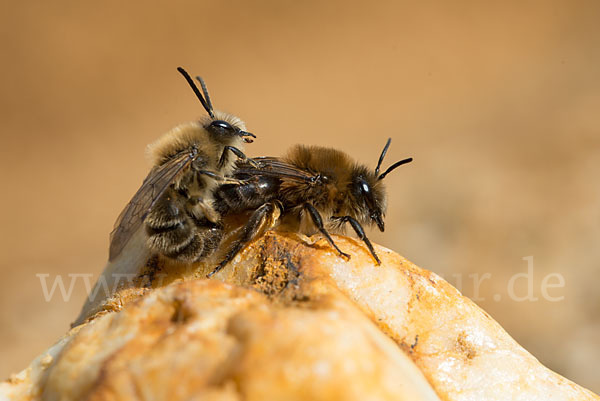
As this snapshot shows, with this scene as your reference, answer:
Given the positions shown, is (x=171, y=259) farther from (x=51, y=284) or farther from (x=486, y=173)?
(x=51, y=284)

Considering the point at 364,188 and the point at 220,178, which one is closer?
the point at 220,178

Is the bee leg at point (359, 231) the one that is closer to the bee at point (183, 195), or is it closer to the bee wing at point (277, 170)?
the bee wing at point (277, 170)

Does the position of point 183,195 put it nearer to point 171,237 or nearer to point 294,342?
point 171,237

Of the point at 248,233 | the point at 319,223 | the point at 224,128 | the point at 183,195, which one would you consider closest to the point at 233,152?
the point at 224,128

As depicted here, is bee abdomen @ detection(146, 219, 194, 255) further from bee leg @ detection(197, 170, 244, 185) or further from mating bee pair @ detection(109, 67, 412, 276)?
bee leg @ detection(197, 170, 244, 185)

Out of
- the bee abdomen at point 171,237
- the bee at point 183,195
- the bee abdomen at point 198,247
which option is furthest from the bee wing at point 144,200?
the bee abdomen at point 198,247

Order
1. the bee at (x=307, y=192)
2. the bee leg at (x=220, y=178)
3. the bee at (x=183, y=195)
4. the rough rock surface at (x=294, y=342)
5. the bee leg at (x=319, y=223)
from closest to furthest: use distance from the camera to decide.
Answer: the rough rock surface at (x=294, y=342) → the bee leg at (x=319, y=223) → the bee at (x=183, y=195) → the bee leg at (x=220, y=178) → the bee at (x=307, y=192)

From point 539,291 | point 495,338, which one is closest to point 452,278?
point 539,291
